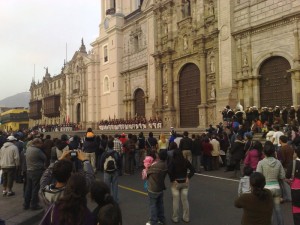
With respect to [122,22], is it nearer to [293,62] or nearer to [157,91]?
[157,91]

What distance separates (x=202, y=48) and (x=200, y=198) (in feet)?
58.0

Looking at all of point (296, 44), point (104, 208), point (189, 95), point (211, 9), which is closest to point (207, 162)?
point (296, 44)

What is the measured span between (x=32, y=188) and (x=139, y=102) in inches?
954

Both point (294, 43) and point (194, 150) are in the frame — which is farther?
point (294, 43)

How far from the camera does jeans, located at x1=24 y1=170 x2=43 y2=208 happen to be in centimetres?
717

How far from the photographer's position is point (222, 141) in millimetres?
13328

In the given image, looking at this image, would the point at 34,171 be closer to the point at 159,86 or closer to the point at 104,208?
the point at 104,208

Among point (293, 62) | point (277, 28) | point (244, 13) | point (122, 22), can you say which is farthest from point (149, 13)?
point (293, 62)

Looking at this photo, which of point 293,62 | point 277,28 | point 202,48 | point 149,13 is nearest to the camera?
point 293,62

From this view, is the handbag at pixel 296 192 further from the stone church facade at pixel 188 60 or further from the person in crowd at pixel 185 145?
the stone church facade at pixel 188 60

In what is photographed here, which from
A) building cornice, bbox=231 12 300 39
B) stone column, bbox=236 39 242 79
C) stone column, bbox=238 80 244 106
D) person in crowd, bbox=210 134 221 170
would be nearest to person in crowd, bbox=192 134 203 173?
person in crowd, bbox=210 134 221 170

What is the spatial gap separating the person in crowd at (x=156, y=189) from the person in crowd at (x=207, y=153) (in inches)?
264

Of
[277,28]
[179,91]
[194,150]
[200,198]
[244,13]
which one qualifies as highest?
[244,13]

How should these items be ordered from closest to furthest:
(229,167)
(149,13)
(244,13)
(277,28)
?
(229,167) → (277,28) → (244,13) → (149,13)
